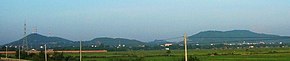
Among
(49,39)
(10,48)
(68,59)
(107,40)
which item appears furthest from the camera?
(49,39)

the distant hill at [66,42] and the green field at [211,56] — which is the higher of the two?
the distant hill at [66,42]

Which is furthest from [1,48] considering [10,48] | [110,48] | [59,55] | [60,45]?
[59,55]

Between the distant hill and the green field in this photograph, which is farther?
the distant hill

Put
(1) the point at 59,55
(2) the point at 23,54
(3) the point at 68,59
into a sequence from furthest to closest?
(2) the point at 23,54 → (1) the point at 59,55 → (3) the point at 68,59

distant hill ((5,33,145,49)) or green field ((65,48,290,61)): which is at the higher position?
distant hill ((5,33,145,49))

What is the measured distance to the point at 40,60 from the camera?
4809cm

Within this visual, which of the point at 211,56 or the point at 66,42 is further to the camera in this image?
the point at 66,42

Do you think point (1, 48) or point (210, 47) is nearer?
point (1, 48)

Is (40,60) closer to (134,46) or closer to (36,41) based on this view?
(134,46)

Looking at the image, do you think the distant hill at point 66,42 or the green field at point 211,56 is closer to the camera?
the green field at point 211,56

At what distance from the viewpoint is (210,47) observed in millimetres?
128000

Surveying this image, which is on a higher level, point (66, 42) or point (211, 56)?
point (66, 42)

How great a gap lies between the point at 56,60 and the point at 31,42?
77623 millimetres

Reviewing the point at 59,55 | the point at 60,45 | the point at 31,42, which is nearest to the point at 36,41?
the point at 31,42
